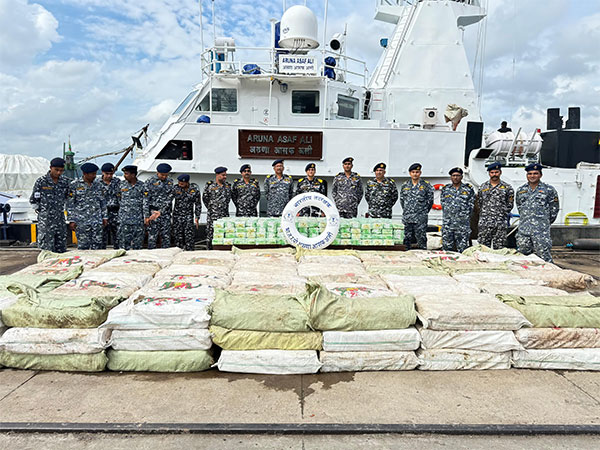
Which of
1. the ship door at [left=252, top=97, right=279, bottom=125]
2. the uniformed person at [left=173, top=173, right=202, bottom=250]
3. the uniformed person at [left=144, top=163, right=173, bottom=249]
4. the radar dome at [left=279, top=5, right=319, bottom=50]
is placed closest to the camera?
the uniformed person at [left=144, top=163, right=173, bottom=249]

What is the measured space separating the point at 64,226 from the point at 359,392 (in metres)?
5.04

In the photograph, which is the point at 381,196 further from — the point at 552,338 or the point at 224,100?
the point at 224,100

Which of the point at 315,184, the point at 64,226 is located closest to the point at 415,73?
the point at 315,184

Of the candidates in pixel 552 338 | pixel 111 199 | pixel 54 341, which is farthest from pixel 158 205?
pixel 552 338

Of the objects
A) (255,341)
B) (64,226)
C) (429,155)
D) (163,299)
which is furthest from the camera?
(429,155)

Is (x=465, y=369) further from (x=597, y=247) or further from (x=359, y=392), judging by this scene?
(x=597, y=247)

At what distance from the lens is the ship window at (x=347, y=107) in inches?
359

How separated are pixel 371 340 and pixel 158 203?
4462mm

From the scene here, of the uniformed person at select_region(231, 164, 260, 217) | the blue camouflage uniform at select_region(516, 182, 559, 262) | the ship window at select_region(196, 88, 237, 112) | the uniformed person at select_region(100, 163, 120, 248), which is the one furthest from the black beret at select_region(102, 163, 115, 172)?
the blue camouflage uniform at select_region(516, 182, 559, 262)

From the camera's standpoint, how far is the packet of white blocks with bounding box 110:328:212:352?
116 inches

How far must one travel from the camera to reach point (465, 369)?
3.00 m

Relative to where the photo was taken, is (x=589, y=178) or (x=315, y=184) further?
(x=589, y=178)

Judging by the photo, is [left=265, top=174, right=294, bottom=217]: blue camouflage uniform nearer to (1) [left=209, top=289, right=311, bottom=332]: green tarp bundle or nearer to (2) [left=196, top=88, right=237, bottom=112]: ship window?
(2) [left=196, top=88, right=237, bottom=112]: ship window

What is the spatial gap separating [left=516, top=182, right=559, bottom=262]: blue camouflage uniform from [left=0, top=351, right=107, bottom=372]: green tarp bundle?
17.3ft
